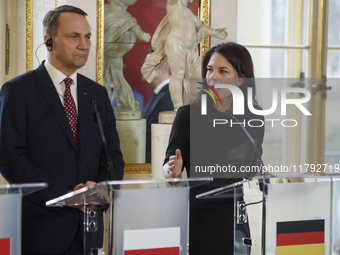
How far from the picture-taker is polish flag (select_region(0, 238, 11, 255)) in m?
1.17

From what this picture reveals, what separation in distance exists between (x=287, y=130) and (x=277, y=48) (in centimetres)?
106

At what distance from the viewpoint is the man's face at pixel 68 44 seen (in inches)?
73.3

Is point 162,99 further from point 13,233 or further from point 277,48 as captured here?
point 13,233

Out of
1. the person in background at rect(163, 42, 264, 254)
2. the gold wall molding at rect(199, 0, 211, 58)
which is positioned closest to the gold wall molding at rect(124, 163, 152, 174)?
the gold wall molding at rect(199, 0, 211, 58)

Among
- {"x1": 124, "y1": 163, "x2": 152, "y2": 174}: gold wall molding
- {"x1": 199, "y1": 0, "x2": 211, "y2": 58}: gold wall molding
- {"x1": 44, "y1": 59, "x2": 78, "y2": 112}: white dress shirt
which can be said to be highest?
{"x1": 199, "y1": 0, "x2": 211, "y2": 58}: gold wall molding

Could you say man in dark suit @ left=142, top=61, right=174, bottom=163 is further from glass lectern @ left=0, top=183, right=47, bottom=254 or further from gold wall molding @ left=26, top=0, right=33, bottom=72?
glass lectern @ left=0, top=183, right=47, bottom=254

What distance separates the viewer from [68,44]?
1.86 m

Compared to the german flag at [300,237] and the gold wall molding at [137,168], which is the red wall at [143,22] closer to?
the gold wall molding at [137,168]

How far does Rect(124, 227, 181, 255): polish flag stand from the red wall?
331cm

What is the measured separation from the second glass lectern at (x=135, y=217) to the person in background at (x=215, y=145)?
38 centimetres

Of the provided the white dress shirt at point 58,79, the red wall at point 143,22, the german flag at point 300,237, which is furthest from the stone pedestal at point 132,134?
the german flag at point 300,237

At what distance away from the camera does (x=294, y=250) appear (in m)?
1.41

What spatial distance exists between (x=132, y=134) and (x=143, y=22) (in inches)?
45.6

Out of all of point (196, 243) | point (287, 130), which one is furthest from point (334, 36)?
point (196, 243)
